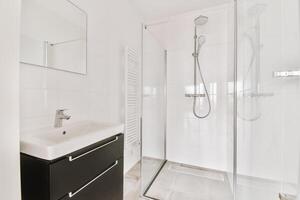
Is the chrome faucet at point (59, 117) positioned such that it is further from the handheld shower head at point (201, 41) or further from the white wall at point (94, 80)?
the handheld shower head at point (201, 41)

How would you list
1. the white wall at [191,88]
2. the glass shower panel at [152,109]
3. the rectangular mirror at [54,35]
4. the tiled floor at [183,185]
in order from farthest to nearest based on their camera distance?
the white wall at [191,88]
the glass shower panel at [152,109]
the tiled floor at [183,185]
the rectangular mirror at [54,35]

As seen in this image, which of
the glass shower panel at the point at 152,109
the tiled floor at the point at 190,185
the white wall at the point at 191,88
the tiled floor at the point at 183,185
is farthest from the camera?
the white wall at the point at 191,88

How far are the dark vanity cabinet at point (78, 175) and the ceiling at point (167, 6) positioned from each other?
6.35 feet

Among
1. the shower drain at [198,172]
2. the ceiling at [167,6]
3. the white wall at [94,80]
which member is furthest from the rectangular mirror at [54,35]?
the shower drain at [198,172]

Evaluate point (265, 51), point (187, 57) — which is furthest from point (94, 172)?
point (187, 57)

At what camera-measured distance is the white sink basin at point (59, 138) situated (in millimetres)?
714

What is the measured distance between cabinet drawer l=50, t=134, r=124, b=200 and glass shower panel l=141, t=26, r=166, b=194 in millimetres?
863

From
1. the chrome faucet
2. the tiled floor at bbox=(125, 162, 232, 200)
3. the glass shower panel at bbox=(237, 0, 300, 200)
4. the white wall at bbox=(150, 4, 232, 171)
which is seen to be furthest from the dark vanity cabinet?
the white wall at bbox=(150, 4, 232, 171)

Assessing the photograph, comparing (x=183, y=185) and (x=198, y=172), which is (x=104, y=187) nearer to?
(x=183, y=185)

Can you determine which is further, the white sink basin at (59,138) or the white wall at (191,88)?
the white wall at (191,88)

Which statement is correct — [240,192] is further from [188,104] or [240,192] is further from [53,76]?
[53,76]

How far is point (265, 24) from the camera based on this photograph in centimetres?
112

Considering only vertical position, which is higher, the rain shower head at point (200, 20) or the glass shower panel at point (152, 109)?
the rain shower head at point (200, 20)

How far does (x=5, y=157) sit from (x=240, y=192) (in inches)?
67.9
